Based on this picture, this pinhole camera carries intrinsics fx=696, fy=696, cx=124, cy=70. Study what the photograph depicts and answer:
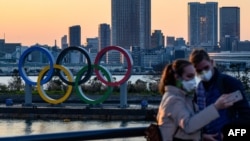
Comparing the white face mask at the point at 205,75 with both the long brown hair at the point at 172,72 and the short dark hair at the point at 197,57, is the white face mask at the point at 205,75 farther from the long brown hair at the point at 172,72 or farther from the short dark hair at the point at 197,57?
the long brown hair at the point at 172,72

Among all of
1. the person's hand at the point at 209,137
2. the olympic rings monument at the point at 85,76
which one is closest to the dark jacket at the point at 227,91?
the person's hand at the point at 209,137

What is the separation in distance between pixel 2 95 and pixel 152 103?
13.6 metres

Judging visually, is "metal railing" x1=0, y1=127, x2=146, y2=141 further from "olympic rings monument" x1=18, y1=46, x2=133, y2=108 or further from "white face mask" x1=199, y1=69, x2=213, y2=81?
"olympic rings monument" x1=18, y1=46, x2=133, y2=108

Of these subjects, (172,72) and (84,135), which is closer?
(172,72)

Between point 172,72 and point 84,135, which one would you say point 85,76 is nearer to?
point 84,135

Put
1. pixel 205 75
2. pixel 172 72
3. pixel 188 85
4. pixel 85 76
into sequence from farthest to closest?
pixel 85 76 → pixel 205 75 → pixel 172 72 → pixel 188 85

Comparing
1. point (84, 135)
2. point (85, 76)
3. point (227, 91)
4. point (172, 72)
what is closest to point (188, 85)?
point (172, 72)

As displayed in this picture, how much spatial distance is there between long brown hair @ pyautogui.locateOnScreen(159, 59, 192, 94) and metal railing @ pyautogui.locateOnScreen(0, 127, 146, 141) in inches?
23.6

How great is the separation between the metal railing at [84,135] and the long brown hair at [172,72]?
1.97 ft

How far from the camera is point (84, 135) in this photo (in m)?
4.87

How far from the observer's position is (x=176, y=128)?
4457 mm

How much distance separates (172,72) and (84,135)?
78 centimetres

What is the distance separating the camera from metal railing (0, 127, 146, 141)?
4.59 m

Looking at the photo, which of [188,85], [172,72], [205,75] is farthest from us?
[205,75]
